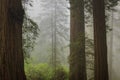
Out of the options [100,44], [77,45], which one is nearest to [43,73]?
[77,45]

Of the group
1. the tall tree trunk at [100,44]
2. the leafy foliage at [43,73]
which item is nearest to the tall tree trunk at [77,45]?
the tall tree trunk at [100,44]

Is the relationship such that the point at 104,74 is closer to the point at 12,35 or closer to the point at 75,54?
the point at 75,54

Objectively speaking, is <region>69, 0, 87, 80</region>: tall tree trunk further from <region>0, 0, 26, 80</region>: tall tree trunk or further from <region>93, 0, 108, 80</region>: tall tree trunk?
<region>0, 0, 26, 80</region>: tall tree trunk

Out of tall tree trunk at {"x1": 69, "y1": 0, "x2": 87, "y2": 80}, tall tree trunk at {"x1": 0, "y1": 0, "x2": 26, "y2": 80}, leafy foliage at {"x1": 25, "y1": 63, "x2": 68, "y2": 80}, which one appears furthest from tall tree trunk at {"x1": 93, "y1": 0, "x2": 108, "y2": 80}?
leafy foliage at {"x1": 25, "y1": 63, "x2": 68, "y2": 80}

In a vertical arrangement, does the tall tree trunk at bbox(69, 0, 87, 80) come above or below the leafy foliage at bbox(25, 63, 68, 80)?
above

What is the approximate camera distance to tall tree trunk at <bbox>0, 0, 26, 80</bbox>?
419 centimetres

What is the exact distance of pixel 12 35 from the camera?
14.2 ft

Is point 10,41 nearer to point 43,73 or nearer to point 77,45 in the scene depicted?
point 77,45

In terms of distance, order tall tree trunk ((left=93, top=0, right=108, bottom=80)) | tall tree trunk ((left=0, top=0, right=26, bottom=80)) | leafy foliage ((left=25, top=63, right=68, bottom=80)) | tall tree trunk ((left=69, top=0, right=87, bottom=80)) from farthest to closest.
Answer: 1. leafy foliage ((left=25, top=63, right=68, bottom=80))
2. tall tree trunk ((left=69, top=0, right=87, bottom=80))
3. tall tree trunk ((left=93, top=0, right=108, bottom=80))
4. tall tree trunk ((left=0, top=0, right=26, bottom=80))

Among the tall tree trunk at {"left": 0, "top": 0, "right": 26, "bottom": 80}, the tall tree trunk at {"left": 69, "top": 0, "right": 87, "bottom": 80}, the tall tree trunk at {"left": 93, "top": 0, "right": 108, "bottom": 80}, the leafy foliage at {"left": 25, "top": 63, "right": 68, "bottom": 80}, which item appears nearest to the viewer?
the tall tree trunk at {"left": 0, "top": 0, "right": 26, "bottom": 80}

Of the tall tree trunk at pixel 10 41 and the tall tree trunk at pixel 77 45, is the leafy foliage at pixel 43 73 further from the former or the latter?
the tall tree trunk at pixel 10 41

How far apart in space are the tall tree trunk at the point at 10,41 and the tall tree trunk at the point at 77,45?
4.87 meters

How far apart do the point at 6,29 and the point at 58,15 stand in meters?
18.4

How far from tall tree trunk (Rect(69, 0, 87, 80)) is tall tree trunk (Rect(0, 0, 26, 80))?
16.0 ft
